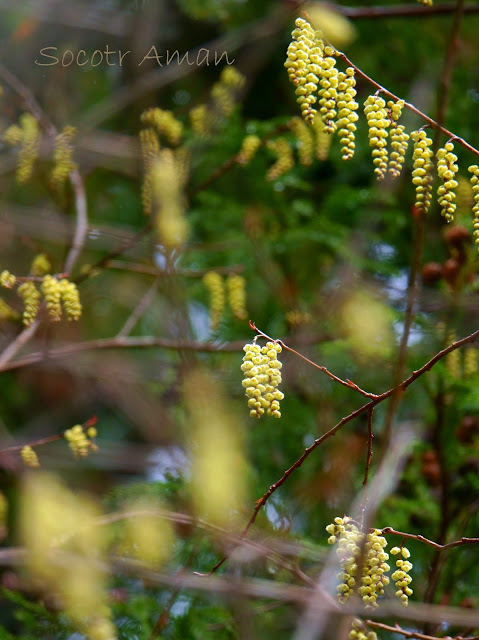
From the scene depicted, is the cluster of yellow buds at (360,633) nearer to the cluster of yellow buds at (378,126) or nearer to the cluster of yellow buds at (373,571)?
the cluster of yellow buds at (373,571)

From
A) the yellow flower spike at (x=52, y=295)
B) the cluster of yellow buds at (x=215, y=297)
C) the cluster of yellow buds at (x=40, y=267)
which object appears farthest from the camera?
the cluster of yellow buds at (x=215, y=297)

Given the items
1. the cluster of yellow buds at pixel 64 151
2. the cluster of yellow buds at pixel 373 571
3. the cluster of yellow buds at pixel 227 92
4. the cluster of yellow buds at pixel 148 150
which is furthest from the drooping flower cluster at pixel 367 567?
the cluster of yellow buds at pixel 227 92

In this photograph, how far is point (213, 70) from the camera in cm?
263

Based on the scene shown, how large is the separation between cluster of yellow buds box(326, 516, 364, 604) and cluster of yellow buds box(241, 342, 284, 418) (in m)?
0.15

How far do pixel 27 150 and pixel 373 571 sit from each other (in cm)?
133

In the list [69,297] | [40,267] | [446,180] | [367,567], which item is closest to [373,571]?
[367,567]

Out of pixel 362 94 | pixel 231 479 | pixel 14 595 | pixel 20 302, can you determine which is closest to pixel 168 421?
pixel 231 479

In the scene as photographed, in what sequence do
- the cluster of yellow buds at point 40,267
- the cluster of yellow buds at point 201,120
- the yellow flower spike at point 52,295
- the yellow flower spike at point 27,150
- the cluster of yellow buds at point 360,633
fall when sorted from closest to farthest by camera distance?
the cluster of yellow buds at point 360,633 → the yellow flower spike at point 52,295 → the cluster of yellow buds at point 40,267 → the yellow flower spike at point 27,150 → the cluster of yellow buds at point 201,120

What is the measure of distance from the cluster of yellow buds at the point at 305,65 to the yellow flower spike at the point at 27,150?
103 cm

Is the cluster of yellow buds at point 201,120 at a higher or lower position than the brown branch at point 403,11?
lower

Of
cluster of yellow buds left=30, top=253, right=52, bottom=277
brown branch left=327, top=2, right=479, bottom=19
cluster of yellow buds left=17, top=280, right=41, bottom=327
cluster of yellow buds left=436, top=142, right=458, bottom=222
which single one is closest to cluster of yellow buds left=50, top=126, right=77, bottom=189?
cluster of yellow buds left=30, top=253, right=52, bottom=277

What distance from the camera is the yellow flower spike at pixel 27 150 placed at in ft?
5.82

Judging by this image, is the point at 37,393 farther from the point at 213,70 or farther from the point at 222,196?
the point at 213,70

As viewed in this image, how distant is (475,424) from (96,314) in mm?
1398
